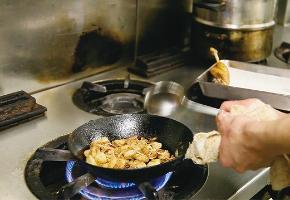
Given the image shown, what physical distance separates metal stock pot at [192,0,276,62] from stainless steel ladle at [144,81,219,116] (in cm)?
27

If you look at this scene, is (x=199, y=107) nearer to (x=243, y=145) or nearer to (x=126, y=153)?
(x=126, y=153)

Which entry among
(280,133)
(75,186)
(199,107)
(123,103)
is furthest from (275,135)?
(123,103)

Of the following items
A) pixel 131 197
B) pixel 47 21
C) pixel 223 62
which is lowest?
pixel 131 197

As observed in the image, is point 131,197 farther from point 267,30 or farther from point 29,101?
point 267,30

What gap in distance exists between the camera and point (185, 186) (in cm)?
87

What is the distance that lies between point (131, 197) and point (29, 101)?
473 millimetres

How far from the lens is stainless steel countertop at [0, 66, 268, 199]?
2.81 ft

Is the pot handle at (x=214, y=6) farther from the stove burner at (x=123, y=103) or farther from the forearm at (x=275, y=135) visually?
the forearm at (x=275, y=135)

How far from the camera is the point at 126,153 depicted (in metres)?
0.95

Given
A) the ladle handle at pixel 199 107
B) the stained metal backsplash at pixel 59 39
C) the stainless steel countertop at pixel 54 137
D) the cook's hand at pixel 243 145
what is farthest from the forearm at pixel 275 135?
the stained metal backsplash at pixel 59 39

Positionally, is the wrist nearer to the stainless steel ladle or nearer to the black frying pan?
the black frying pan

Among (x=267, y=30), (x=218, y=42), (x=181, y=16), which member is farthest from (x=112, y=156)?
(x=181, y=16)

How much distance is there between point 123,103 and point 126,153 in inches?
14.3

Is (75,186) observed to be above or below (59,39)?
below
